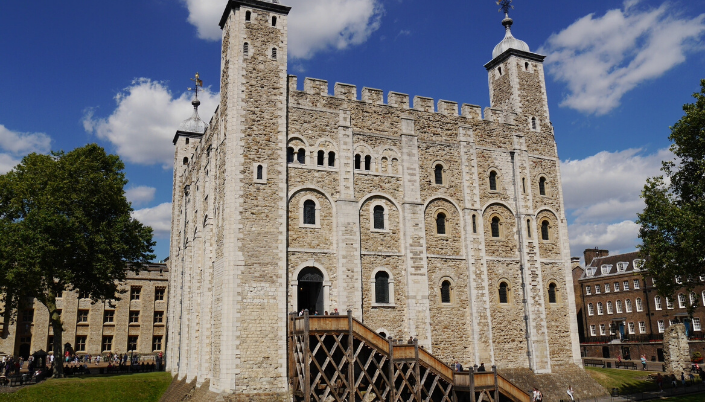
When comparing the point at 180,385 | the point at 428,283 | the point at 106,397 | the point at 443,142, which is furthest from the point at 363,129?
the point at 106,397

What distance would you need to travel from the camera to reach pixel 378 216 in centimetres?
2725

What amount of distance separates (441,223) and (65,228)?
2026 cm

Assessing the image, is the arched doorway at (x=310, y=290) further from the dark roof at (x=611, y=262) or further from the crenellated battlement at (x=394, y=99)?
the dark roof at (x=611, y=262)

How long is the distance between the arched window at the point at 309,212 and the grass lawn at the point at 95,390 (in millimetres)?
13846

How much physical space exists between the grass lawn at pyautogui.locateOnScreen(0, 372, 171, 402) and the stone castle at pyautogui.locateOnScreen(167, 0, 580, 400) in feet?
7.16

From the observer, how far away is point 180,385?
30.0 metres

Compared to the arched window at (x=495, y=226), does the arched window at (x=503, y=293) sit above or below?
below

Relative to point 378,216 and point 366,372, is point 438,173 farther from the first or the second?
point 366,372

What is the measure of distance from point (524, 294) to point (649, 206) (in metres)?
7.74

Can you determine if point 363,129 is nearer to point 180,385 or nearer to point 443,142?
point 443,142

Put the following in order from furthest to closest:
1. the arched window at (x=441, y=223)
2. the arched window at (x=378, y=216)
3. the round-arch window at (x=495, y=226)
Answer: the round-arch window at (x=495, y=226) < the arched window at (x=441, y=223) < the arched window at (x=378, y=216)

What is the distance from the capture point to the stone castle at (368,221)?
2378cm

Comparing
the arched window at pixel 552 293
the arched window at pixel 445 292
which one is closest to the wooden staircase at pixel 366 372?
the arched window at pixel 445 292

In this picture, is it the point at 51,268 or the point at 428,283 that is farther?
the point at 51,268
